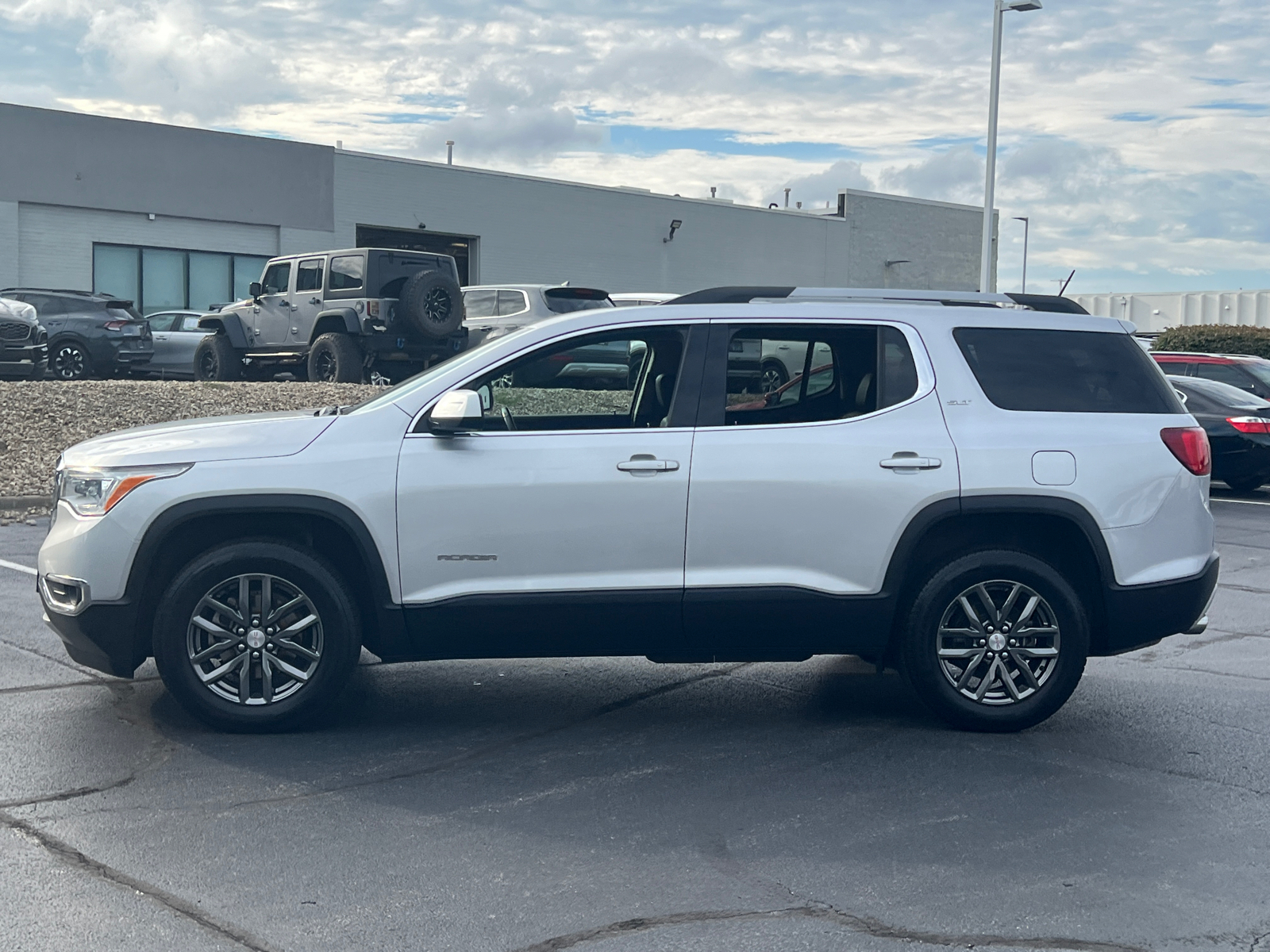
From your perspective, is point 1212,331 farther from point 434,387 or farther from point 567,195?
point 434,387

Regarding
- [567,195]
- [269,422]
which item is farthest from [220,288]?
[269,422]

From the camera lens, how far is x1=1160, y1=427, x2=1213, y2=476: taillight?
5.99 metres

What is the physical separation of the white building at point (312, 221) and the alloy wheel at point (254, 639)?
96.0 feet

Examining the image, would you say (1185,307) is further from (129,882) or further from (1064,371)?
(129,882)

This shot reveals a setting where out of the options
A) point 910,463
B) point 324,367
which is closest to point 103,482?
point 910,463

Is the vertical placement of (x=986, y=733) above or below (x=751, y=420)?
below

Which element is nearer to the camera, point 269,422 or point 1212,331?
point 269,422

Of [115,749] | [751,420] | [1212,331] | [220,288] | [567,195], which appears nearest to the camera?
[115,749]

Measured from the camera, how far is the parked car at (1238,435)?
51.9 ft

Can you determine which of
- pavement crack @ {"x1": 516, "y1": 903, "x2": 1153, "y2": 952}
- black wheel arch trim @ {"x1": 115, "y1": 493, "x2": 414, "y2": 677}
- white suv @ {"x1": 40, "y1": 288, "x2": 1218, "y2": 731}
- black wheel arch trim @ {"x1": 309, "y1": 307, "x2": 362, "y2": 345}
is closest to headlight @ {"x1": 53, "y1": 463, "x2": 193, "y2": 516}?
white suv @ {"x1": 40, "y1": 288, "x2": 1218, "y2": 731}

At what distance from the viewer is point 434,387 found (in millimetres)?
5844

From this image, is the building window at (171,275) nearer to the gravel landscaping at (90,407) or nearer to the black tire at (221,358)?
the black tire at (221,358)

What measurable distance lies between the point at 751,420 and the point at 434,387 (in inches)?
51.6

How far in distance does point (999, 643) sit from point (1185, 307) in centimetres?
4483
